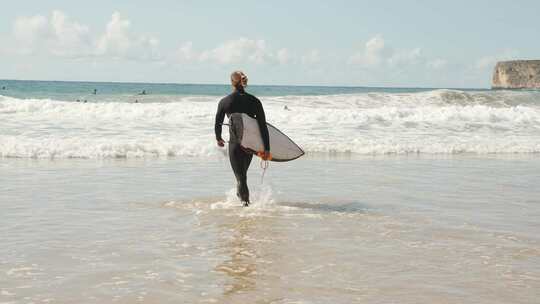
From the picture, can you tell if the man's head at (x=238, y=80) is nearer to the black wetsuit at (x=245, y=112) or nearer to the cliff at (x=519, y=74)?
the black wetsuit at (x=245, y=112)

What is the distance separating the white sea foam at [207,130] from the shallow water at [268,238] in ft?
9.79

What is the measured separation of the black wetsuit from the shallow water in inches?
14.1

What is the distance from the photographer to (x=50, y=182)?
9648 mm

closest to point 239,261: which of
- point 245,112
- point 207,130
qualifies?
point 245,112

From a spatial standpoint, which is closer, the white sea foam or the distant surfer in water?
the distant surfer in water

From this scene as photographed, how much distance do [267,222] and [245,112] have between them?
1.53m

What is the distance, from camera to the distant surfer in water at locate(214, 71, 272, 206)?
25.4 feet

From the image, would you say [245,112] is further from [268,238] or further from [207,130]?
[207,130]

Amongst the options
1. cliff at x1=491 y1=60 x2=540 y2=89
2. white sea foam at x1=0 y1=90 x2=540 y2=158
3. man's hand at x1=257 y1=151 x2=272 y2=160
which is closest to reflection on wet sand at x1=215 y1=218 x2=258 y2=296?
man's hand at x1=257 y1=151 x2=272 y2=160

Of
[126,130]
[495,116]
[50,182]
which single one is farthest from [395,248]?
[495,116]

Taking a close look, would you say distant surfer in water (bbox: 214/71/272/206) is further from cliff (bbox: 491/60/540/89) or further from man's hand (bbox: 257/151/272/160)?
cliff (bbox: 491/60/540/89)

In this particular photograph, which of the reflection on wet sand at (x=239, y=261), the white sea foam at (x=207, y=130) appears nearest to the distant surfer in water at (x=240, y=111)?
the reflection on wet sand at (x=239, y=261)

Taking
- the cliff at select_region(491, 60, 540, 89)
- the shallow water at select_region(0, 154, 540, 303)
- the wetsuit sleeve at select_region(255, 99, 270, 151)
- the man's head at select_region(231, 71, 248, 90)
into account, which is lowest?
the shallow water at select_region(0, 154, 540, 303)

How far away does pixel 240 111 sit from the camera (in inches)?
307
